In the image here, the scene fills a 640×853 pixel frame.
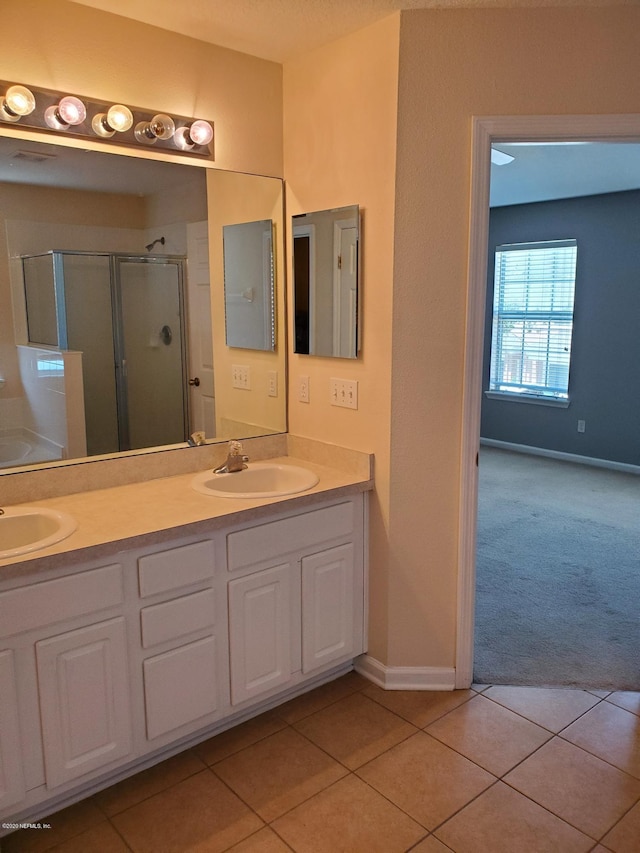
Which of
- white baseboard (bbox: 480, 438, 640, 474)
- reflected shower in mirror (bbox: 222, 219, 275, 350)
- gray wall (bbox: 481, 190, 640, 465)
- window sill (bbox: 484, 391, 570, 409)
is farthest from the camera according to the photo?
window sill (bbox: 484, 391, 570, 409)

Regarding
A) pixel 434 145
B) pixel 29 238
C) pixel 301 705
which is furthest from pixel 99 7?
pixel 301 705

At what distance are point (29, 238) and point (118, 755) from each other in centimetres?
164

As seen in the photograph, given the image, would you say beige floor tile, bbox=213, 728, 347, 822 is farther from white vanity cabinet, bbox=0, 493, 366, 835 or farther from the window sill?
the window sill

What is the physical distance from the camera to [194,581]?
2.04 metres

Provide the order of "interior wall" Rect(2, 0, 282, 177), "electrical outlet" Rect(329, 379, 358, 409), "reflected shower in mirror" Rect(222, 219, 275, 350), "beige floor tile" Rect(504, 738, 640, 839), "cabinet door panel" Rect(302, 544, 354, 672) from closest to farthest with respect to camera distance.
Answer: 1. "beige floor tile" Rect(504, 738, 640, 839)
2. "interior wall" Rect(2, 0, 282, 177)
3. "cabinet door panel" Rect(302, 544, 354, 672)
4. "electrical outlet" Rect(329, 379, 358, 409)
5. "reflected shower in mirror" Rect(222, 219, 275, 350)

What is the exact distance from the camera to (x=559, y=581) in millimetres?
3541

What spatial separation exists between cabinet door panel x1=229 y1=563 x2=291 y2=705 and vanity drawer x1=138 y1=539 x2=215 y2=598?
144 millimetres

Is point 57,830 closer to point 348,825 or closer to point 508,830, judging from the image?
point 348,825

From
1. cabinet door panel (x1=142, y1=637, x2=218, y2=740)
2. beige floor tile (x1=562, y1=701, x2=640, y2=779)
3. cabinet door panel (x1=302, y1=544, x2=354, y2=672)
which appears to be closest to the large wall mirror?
cabinet door panel (x1=302, y1=544, x2=354, y2=672)

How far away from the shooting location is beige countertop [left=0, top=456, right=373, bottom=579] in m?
1.76

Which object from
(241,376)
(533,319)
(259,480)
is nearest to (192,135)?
(241,376)

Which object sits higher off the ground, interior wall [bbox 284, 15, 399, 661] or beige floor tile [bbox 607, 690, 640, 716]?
interior wall [bbox 284, 15, 399, 661]

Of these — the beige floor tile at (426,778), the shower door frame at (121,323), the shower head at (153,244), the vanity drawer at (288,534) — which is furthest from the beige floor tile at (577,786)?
the shower head at (153,244)

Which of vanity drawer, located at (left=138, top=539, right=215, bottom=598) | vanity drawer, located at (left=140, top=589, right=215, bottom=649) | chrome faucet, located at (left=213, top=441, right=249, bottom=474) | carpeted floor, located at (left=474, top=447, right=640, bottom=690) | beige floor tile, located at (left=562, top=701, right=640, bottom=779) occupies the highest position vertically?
chrome faucet, located at (left=213, top=441, right=249, bottom=474)
